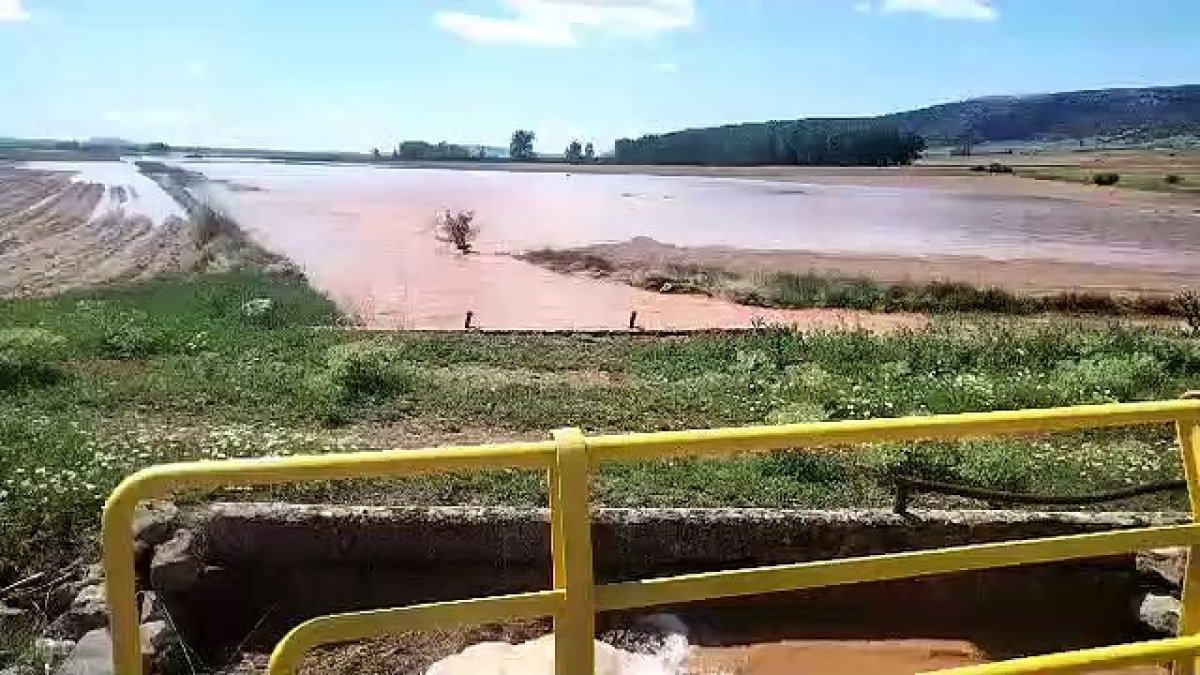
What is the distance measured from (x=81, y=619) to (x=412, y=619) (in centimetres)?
320

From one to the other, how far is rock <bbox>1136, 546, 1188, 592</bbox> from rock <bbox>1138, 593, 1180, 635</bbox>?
7.3 inches

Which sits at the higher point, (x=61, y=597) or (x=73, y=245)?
(x=61, y=597)

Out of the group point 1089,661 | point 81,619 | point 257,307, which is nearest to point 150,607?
point 81,619

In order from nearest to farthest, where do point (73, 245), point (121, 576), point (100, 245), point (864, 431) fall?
point (121, 576)
point (864, 431)
point (73, 245)
point (100, 245)

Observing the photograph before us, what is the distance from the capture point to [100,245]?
37.3m

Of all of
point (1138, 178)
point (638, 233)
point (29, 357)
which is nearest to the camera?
point (29, 357)

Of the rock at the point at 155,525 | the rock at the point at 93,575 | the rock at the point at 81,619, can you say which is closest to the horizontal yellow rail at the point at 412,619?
the rock at the point at 81,619

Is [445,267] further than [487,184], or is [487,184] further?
[487,184]

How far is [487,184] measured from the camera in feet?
355

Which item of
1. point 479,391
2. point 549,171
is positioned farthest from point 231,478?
point 549,171

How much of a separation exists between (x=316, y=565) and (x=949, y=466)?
4.13 m

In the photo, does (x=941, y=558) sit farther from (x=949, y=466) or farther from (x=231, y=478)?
(x=949, y=466)

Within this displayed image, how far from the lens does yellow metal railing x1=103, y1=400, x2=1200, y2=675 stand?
2.23 meters

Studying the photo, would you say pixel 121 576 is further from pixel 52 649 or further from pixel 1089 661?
pixel 52 649
